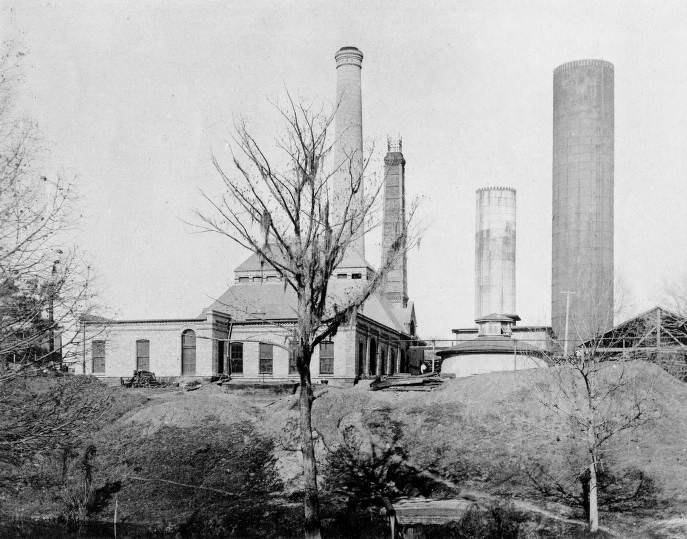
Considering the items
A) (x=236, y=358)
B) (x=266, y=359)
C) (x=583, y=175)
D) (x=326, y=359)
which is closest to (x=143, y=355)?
(x=236, y=358)

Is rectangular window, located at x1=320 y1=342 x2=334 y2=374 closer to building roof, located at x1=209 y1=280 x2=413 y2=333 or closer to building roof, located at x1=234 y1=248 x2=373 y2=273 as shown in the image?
building roof, located at x1=209 y1=280 x2=413 y2=333

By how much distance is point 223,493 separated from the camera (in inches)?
878

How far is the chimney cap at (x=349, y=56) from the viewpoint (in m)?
57.5

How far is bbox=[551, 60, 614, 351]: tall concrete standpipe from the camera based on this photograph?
219ft

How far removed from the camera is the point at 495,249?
189 ft

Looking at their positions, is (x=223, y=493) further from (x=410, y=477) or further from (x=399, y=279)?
(x=399, y=279)

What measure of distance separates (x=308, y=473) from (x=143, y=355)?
30.0 metres

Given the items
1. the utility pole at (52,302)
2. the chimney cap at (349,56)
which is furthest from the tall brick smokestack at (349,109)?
the utility pole at (52,302)

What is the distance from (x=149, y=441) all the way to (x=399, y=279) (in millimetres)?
37839

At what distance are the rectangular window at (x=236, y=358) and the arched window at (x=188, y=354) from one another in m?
2.14

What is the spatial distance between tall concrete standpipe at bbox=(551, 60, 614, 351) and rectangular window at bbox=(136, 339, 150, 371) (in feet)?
129

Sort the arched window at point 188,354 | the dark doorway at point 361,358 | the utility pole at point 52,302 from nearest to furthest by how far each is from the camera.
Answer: the utility pole at point 52,302 → the dark doorway at point 361,358 → the arched window at point 188,354

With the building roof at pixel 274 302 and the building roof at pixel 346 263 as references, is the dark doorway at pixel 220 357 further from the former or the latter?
the building roof at pixel 346 263

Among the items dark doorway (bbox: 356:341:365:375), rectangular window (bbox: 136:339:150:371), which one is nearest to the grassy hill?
dark doorway (bbox: 356:341:365:375)
